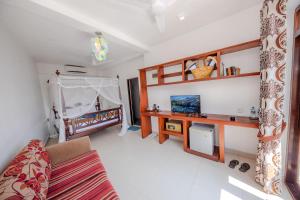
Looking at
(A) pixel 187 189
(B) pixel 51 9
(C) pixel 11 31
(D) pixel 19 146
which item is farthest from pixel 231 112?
(C) pixel 11 31

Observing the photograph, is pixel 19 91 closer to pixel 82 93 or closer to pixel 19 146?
pixel 19 146

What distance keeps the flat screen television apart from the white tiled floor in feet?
2.92

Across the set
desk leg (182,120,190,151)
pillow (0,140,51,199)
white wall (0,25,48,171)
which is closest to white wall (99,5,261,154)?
desk leg (182,120,190,151)

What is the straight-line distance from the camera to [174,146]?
2.72 metres

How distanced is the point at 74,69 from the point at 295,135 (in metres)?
6.15

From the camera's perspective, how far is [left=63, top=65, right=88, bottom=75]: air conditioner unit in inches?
175

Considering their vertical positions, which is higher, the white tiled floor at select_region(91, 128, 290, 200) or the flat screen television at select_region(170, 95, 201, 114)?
the flat screen television at select_region(170, 95, 201, 114)

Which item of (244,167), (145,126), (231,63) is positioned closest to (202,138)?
(244,167)

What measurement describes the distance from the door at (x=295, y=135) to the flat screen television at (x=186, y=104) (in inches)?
49.3

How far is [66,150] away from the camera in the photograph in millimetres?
1785

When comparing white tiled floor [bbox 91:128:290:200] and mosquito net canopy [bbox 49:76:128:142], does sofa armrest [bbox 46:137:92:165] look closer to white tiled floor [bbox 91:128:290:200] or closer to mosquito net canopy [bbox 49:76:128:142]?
white tiled floor [bbox 91:128:290:200]

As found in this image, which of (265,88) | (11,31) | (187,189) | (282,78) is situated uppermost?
(11,31)

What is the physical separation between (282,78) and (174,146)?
2179 millimetres

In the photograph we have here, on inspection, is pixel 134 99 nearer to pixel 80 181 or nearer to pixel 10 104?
pixel 10 104
